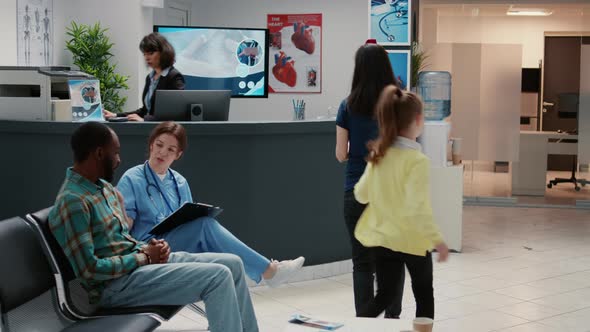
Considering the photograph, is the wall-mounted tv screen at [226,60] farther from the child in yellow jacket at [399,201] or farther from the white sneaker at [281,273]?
the child in yellow jacket at [399,201]

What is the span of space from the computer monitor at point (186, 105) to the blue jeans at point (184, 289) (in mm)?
1949

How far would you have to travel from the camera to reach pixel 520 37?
13977mm

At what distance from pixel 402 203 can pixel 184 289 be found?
3.26ft

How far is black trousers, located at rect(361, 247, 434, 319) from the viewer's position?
11.8 ft

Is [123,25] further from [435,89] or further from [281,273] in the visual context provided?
[281,273]

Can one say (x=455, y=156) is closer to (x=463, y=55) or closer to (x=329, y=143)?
(x=329, y=143)

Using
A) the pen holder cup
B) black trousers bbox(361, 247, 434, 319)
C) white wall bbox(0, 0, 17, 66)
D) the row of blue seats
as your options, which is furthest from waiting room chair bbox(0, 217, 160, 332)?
Result: the pen holder cup

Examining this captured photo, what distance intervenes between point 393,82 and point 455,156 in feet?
10.5

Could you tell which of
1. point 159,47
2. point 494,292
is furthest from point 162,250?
point 494,292

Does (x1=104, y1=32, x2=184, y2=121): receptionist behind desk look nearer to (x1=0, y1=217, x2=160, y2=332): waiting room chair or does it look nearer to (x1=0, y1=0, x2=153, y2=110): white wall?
(x1=0, y1=217, x2=160, y2=332): waiting room chair

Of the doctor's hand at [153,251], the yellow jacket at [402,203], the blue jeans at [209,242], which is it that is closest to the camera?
the yellow jacket at [402,203]

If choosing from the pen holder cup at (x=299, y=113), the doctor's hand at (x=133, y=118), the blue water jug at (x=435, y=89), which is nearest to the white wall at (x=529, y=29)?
the blue water jug at (x=435, y=89)

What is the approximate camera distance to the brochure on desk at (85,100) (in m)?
5.39

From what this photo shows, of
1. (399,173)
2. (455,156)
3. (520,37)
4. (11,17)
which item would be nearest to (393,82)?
(399,173)
